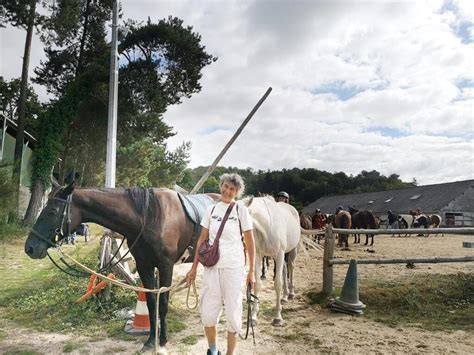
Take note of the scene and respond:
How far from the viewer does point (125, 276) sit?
557 cm

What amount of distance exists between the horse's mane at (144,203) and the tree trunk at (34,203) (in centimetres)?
1395

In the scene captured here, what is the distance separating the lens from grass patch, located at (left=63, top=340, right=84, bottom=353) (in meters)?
4.10

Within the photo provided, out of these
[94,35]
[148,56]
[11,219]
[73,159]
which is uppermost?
[94,35]

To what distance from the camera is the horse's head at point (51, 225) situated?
3657 millimetres

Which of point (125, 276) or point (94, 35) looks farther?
point (94, 35)

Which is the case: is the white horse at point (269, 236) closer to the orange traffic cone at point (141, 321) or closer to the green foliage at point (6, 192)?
the orange traffic cone at point (141, 321)

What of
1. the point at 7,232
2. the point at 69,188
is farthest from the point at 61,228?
A: the point at 7,232

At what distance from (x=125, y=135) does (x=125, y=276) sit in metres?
14.5

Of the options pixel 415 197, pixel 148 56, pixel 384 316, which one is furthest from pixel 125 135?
pixel 415 197

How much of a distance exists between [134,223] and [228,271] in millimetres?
1475

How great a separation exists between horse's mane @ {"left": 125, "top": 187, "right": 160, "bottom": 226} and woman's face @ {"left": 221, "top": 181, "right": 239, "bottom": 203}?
4.03ft

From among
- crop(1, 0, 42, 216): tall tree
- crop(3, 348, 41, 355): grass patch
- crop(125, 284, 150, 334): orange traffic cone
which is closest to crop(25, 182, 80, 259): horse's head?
crop(3, 348, 41, 355): grass patch

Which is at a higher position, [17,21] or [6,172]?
[17,21]

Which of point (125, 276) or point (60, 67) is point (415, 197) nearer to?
point (60, 67)
